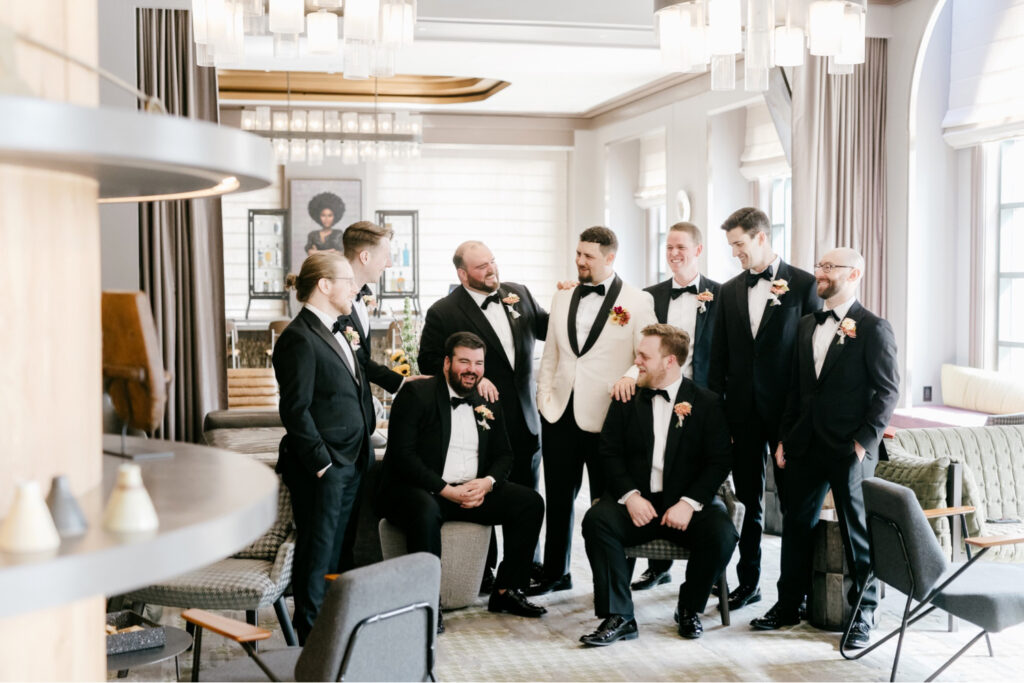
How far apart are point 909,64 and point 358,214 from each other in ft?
21.7

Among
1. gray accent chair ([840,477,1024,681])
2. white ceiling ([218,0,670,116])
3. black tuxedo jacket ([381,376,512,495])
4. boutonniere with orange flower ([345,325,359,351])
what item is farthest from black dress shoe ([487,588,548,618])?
white ceiling ([218,0,670,116])

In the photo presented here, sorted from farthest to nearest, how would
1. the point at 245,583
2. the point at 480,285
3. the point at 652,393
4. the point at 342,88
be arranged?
the point at 342,88
the point at 480,285
the point at 652,393
the point at 245,583

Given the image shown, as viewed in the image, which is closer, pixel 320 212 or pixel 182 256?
pixel 182 256

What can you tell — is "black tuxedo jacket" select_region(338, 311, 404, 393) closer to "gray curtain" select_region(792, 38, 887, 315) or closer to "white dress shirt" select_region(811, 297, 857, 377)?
"white dress shirt" select_region(811, 297, 857, 377)

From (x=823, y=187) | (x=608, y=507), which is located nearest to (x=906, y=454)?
(x=608, y=507)

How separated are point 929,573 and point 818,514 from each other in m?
0.86

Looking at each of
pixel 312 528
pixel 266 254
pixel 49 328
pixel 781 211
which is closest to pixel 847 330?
pixel 312 528

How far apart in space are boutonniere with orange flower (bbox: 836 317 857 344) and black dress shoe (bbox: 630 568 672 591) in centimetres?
168

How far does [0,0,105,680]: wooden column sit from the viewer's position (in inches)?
45.4

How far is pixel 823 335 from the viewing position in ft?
15.4

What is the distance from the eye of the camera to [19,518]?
0.99 m

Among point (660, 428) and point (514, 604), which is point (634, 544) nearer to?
point (660, 428)

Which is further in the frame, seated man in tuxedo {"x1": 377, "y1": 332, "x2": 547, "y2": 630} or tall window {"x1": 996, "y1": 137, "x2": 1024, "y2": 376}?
tall window {"x1": 996, "y1": 137, "x2": 1024, "y2": 376}

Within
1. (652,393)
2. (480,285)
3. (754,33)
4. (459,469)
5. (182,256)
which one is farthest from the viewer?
(182,256)
